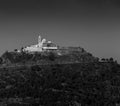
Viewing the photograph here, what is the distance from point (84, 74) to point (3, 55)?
2076cm

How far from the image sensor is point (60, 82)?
90312 millimetres

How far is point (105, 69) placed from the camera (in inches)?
3878

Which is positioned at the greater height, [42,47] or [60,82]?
[42,47]

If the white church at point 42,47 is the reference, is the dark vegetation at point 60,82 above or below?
below

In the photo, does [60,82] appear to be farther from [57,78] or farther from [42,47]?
[42,47]

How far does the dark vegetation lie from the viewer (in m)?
80.2

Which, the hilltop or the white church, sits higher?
the white church

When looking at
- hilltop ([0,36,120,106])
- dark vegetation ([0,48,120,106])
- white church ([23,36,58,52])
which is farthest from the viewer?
white church ([23,36,58,52])

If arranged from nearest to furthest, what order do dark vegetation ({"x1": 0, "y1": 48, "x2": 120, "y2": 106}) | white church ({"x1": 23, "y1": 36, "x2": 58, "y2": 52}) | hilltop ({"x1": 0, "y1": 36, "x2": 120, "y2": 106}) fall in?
dark vegetation ({"x1": 0, "y1": 48, "x2": 120, "y2": 106}) < hilltop ({"x1": 0, "y1": 36, "x2": 120, "y2": 106}) < white church ({"x1": 23, "y1": 36, "x2": 58, "y2": 52})

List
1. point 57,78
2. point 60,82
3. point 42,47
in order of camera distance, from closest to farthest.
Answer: point 60,82, point 57,78, point 42,47

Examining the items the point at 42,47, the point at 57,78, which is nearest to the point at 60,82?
the point at 57,78

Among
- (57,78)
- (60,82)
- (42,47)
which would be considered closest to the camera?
(60,82)

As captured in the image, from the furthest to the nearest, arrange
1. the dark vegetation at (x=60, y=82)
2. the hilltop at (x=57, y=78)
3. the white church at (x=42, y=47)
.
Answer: the white church at (x=42, y=47) → the hilltop at (x=57, y=78) → the dark vegetation at (x=60, y=82)

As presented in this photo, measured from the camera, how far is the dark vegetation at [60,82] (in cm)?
8023
